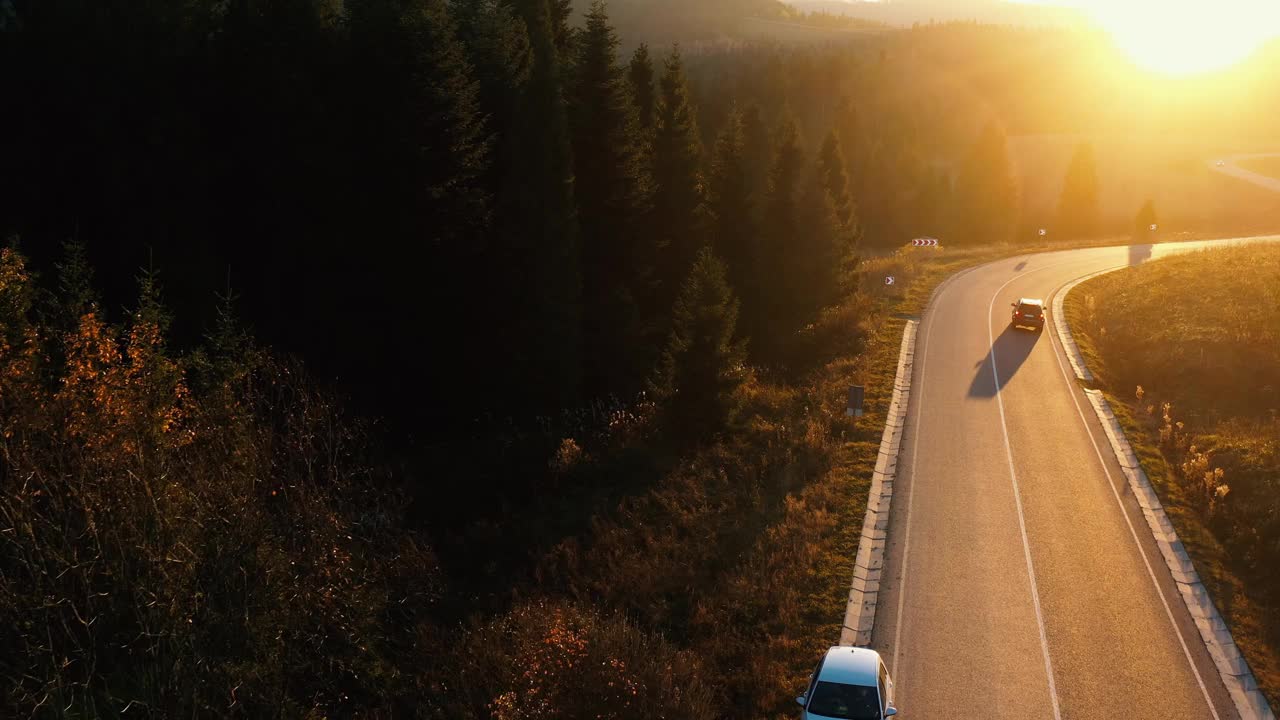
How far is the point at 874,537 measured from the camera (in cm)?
2012

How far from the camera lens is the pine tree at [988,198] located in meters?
95.8

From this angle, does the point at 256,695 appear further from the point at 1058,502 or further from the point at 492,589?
the point at 1058,502

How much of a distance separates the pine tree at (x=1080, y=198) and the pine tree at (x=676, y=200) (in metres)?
74.1

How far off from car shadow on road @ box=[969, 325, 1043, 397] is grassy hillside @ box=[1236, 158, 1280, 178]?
313 ft

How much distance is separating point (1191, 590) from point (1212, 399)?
13.2m

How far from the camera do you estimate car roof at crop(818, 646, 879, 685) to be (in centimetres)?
1339

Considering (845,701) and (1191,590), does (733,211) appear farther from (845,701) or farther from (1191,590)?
(845,701)

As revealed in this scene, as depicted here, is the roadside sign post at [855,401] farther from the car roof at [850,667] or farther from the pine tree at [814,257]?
the car roof at [850,667]

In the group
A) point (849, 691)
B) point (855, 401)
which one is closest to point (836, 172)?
point (855, 401)

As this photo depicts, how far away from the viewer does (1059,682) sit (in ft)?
48.5

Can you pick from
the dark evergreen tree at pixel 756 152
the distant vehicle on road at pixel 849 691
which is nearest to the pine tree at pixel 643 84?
the dark evergreen tree at pixel 756 152

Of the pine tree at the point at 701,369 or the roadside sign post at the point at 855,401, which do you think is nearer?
the pine tree at the point at 701,369

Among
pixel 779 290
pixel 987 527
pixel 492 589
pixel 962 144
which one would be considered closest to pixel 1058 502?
pixel 987 527

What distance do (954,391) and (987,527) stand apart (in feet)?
36.5
